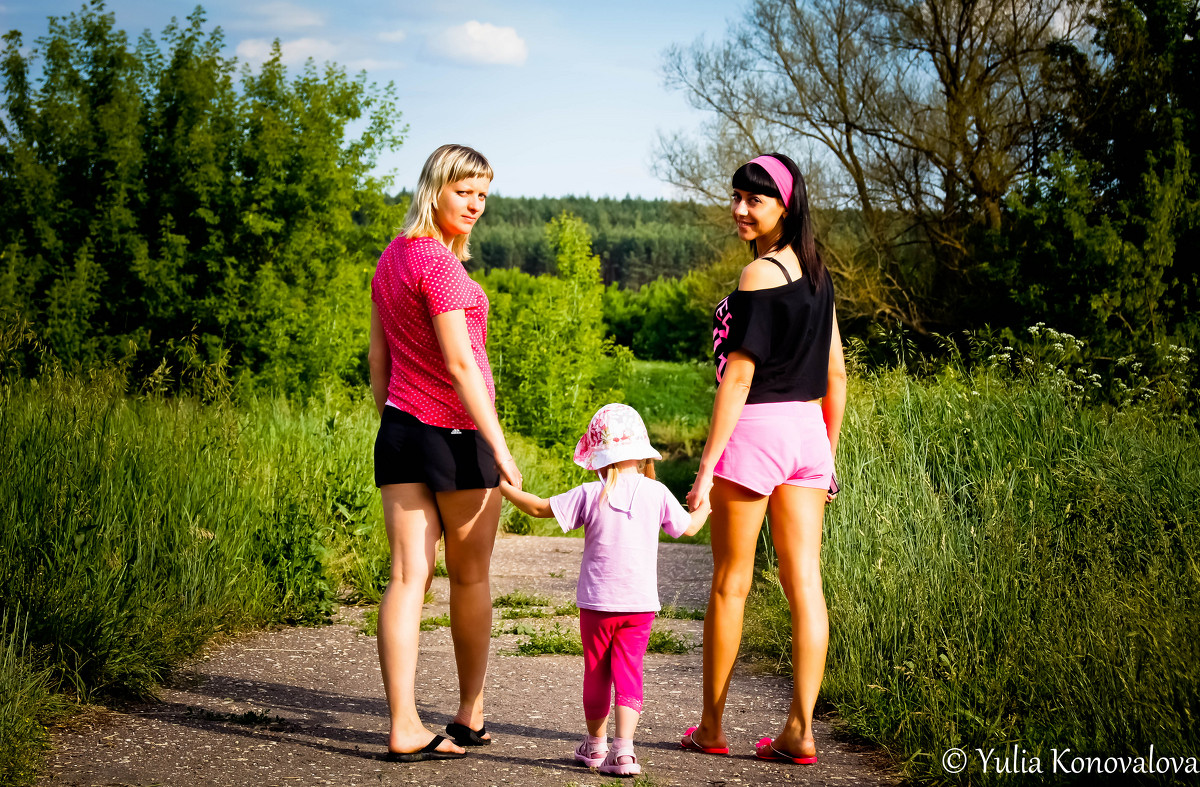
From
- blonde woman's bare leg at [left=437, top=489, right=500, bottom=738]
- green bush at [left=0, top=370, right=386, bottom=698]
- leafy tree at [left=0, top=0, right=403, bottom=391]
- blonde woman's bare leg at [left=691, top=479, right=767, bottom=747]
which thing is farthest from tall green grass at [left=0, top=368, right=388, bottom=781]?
leafy tree at [left=0, top=0, right=403, bottom=391]

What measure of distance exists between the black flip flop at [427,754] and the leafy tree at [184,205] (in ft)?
38.2

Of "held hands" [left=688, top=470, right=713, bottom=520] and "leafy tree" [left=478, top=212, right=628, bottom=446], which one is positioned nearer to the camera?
"held hands" [left=688, top=470, right=713, bottom=520]

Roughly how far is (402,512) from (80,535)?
2.00 metres

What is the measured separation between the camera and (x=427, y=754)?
341 centimetres

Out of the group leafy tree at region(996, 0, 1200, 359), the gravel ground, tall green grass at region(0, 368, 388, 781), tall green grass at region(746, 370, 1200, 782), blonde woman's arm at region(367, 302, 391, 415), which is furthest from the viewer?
leafy tree at region(996, 0, 1200, 359)

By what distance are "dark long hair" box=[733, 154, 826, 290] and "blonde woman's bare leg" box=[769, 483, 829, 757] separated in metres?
0.79

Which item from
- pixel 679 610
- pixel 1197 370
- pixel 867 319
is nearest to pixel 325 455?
pixel 679 610

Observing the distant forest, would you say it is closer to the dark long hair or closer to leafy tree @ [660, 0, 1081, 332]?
leafy tree @ [660, 0, 1081, 332]

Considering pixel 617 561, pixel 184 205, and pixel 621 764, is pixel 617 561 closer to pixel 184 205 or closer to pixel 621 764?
pixel 621 764

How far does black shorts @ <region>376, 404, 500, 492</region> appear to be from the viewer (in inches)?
131

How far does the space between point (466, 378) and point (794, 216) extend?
1306mm

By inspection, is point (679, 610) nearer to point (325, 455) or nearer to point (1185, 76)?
point (325, 455)

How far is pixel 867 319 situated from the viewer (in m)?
19.5

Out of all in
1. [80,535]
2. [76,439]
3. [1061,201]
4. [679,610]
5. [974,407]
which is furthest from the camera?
[1061,201]
